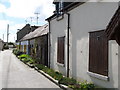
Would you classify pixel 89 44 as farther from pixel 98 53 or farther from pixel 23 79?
pixel 23 79

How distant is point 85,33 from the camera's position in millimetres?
10727

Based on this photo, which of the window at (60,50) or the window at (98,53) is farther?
the window at (60,50)

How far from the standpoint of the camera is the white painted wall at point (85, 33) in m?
8.31

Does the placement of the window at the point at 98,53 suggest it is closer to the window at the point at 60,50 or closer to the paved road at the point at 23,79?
the paved road at the point at 23,79

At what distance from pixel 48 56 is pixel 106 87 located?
35.1ft

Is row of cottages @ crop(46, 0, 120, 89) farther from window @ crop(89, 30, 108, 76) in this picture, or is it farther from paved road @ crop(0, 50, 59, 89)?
paved road @ crop(0, 50, 59, 89)

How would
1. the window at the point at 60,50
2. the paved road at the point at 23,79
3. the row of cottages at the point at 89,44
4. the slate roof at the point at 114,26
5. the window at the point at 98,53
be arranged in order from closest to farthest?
the slate roof at the point at 114,26 < the row of cottages at the point at 89,44 < the window at the point at 98,53 < the paved road at the point at 23,79 < the window at the point at 60,50

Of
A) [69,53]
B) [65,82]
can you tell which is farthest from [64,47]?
[65,82]

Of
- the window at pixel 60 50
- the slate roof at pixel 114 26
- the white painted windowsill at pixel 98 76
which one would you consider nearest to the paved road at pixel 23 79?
the window at pixel 60 50

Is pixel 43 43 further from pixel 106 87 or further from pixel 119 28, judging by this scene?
pixel 119 28

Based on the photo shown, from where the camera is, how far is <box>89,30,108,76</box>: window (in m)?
8.75

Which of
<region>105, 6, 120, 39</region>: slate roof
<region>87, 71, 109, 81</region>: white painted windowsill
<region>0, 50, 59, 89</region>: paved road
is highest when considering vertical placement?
<region>105, 6, 120, 39</region>: slate roof

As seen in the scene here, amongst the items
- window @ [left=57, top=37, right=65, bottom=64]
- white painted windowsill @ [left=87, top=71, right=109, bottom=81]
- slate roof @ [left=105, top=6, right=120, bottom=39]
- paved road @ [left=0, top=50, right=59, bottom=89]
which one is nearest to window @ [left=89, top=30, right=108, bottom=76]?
white painted windowsill @ [left=87, top=71, right=109, bottom=81]

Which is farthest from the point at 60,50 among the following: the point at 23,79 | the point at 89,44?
the point at 89,44
